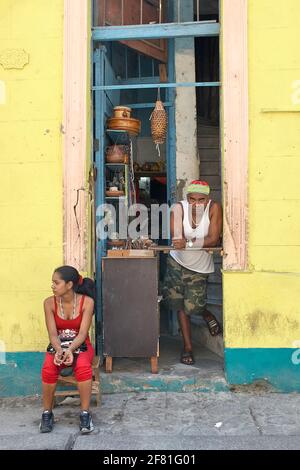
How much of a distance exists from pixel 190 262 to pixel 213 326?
72 cm

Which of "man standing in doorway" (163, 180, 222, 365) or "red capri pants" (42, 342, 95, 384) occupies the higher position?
"man standing in doorway" (163, 180, 222, 365)

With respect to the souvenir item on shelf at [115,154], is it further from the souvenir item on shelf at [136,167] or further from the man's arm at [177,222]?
the souvenir item on shelf at [136,167]

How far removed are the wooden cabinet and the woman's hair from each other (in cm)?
48

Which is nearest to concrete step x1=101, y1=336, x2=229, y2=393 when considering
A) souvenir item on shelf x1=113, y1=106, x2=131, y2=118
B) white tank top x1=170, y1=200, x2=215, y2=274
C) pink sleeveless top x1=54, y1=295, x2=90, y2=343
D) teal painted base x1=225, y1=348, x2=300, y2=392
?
teal painted base x1=225, y1=348, x2=300, y2=392

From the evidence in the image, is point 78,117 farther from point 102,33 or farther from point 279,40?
point 279,40

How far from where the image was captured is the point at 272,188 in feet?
15.6

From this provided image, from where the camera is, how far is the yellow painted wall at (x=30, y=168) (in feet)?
16.1

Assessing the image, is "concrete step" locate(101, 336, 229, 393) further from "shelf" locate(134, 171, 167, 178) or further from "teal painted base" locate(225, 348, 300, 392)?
"shelf" locate(134, 171, 167, 178)

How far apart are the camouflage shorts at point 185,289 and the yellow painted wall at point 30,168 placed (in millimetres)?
1174

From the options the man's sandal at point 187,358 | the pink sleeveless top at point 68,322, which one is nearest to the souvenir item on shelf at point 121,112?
the pink sleeveless top at point 68,322

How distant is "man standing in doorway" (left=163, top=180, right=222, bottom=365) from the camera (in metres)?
5.13

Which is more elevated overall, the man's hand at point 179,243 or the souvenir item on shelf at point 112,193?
the souvenir item on shelf at point 112,193

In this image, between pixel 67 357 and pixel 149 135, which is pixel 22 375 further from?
pixel 149 135

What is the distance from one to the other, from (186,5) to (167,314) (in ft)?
12.8
